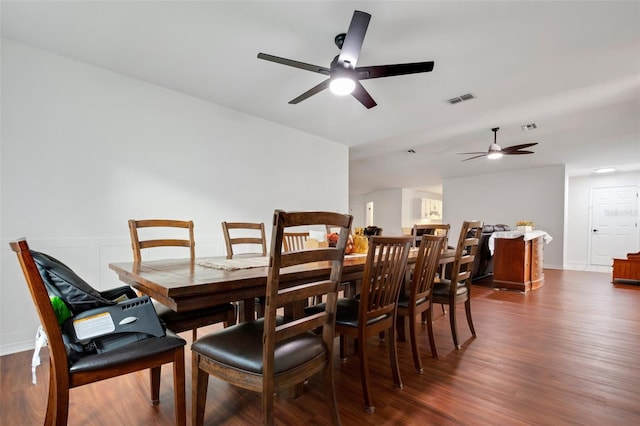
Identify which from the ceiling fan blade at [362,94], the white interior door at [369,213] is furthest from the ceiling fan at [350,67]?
the white interior door at [369,213]

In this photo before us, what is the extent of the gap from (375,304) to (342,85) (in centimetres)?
168

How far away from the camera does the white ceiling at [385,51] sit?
7.07 feet

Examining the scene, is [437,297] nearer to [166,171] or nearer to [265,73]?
[265,73]

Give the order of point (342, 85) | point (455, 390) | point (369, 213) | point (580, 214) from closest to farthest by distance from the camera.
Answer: point (455, 390) < point (342, 85) < point (580, 214) < point (369, 213)

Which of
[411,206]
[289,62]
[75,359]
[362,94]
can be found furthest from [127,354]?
[411,206]

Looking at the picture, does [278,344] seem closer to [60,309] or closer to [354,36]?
[60,309]

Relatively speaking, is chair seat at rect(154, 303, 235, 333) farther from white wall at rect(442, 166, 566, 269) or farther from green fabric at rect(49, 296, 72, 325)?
white wall at rect(442, 166, 566, 269)

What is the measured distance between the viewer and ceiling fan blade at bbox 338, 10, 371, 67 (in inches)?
73.7

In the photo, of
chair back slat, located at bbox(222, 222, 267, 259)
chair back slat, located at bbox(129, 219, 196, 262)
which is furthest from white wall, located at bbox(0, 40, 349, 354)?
chair back slat, located at bbox(222, 222, 267, 259)

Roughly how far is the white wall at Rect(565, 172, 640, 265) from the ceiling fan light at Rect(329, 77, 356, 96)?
9.02 meters

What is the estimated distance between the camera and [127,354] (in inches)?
48.0

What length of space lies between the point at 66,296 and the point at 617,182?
Result: 35.9 feet

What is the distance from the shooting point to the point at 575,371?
2086 mm

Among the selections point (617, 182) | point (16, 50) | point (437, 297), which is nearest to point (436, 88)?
point (437, 297)
